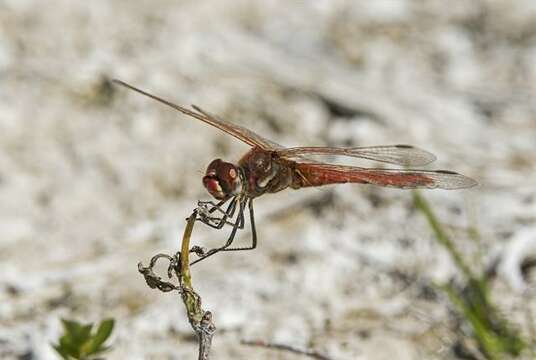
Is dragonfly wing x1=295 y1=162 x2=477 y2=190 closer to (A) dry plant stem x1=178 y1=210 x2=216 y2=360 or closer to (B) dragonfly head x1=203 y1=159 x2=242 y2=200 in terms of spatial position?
(B) dragonfly head x1=203 y1=159 x2=242 y2=200

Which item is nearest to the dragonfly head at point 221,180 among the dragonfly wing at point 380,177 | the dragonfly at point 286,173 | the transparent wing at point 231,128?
the dragonfly at point 286,173

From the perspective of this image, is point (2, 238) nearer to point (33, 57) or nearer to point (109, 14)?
point (33, 57)

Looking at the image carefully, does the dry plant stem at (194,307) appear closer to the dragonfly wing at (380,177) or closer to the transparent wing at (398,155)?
the dragonfly wing at (380,177)

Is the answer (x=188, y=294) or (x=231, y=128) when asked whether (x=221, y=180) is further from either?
(x=188, y=294)

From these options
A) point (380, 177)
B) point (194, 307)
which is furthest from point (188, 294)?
point (380, 177)

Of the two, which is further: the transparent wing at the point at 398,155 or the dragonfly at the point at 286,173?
the transparent wing at the point at 398,155

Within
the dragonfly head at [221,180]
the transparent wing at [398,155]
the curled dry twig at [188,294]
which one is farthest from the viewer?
the transparent wing at [398,155]

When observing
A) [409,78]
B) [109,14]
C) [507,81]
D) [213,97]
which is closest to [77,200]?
[213,97]
